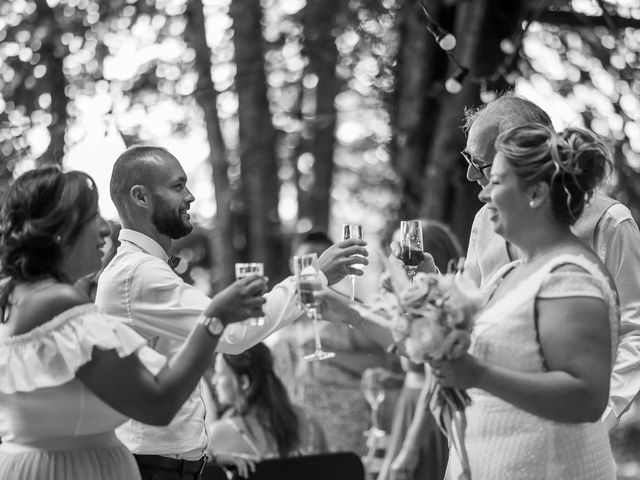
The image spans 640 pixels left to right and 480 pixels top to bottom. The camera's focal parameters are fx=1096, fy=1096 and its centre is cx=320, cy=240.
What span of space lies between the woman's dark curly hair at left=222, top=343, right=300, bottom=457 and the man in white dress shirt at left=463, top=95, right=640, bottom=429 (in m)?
2.16

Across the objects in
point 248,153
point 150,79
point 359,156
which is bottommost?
point 359,156

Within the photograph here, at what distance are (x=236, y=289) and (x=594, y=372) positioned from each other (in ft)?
3.57

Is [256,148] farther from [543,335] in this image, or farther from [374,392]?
[543,335]

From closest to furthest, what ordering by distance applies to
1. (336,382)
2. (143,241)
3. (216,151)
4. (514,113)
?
1. (514,113)
2. (143,241)
3. (336,382)
4. (216,151)

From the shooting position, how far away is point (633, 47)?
9.48 meters

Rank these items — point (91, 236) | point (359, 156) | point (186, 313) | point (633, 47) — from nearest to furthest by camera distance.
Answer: point (91, 236), point (186, 313), point (633, 47), point (359, 156)

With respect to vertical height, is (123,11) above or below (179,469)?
above

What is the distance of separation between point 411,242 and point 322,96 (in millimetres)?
8857

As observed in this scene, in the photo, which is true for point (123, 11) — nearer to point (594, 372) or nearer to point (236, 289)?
point (236, 289)

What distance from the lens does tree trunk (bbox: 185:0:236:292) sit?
A: 33.4ft

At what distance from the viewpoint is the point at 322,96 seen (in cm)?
1300

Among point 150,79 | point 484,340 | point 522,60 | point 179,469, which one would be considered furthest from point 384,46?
point 484,340

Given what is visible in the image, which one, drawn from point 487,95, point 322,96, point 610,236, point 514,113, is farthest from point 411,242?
point 322,96

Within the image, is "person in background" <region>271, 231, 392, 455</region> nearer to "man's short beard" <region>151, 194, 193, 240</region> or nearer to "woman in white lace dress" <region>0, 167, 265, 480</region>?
"man's short beard" <region>151, 194, 193, 240</region>
